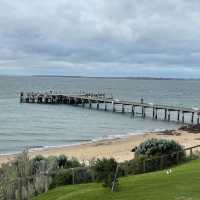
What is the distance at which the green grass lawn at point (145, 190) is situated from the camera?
1320 centimetres

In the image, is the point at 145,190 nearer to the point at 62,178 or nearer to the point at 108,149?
the point at 62,178

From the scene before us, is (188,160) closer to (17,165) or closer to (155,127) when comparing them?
(17,165)

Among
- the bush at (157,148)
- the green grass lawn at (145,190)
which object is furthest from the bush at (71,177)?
the bush at (157,148)

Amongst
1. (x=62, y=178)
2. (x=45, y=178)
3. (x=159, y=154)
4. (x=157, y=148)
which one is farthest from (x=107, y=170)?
(x=157, y=148)

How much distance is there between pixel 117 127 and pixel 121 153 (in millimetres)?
23265

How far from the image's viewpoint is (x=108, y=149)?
39.6m

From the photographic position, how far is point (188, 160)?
21453 mm

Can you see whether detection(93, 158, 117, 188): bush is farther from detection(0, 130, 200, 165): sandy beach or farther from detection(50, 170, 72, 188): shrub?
detection(0, 130, 200, 165): sandy beach

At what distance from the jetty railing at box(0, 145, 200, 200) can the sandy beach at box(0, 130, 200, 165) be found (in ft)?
40.0

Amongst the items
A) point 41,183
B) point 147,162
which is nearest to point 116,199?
point 41,183

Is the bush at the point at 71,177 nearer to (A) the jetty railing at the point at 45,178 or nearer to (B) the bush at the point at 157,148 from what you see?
(A) the jetty railing at the point at 45,178

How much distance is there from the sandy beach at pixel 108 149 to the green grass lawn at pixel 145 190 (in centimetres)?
1615

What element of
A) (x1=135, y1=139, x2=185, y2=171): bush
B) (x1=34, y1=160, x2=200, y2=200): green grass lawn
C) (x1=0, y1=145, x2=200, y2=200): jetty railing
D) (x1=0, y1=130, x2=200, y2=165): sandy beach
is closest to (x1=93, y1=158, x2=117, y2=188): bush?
(x1=34, y1=160, x2=200, y2=200): green grass lawn

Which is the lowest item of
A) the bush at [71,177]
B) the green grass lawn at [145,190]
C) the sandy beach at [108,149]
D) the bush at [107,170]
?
the sandy beach at [108,149]
